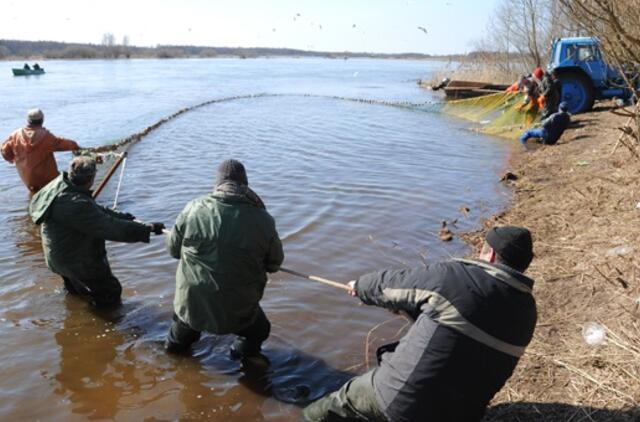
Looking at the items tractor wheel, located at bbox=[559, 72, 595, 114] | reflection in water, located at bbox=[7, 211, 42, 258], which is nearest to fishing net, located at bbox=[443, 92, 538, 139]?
tractor wheel, located at bbox=[559, 72, 595, 114]

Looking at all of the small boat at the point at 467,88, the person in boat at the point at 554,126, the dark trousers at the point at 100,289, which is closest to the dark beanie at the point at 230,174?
the dark trousers at the point at 100,289

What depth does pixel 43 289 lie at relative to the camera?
6160 mm

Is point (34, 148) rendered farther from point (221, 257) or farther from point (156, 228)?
point (221, 257)

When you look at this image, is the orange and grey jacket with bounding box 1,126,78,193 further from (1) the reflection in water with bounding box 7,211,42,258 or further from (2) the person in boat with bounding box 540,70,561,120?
(2) the person in boat with bounding box 540,70,561,120

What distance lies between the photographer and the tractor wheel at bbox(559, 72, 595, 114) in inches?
703

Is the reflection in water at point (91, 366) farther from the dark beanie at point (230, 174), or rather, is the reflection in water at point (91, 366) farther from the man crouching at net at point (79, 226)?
the dark beanie at point (230, 174)

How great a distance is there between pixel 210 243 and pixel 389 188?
23.8 ft

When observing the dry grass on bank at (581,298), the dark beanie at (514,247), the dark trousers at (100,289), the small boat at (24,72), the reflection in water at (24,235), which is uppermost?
the small boat at (24,72)

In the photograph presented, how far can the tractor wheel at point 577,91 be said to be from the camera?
1784 cm

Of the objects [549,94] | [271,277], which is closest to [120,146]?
[271,277]

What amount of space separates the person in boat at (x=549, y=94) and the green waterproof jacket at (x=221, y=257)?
13.9 m

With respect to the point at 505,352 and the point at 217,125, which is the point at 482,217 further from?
the point at 217,125

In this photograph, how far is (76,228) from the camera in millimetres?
4902

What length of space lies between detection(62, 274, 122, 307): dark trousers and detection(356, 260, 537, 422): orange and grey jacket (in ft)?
11.4
